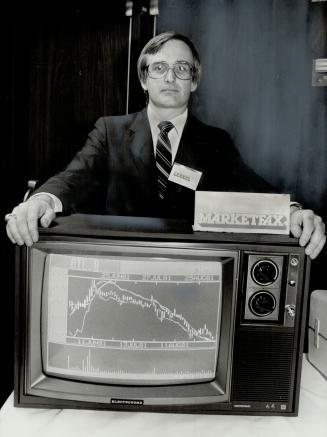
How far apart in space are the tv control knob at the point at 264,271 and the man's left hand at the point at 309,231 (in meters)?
0.09

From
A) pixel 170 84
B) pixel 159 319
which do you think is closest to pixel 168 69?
pixel 170 84

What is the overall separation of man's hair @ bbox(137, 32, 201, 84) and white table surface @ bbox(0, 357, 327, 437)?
3.23 feet

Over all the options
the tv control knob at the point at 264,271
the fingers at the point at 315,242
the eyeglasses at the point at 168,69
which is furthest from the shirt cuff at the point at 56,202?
the fingers at the point at 315,242

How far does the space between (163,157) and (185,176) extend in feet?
0.31

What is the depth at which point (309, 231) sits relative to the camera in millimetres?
1117

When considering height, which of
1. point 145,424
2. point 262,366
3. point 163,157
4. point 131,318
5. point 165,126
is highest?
point 165,126

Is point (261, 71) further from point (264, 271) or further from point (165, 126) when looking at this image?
point (264, 271)

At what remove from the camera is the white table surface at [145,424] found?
3.64 feet

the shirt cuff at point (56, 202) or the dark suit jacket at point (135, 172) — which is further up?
the dark suit jacket at point (135, 172)

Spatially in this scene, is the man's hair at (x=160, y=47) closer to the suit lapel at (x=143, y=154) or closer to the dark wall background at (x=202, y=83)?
the dark wall background at (x=202, y=83)

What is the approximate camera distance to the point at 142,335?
3.67 feet

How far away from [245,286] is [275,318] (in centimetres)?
11

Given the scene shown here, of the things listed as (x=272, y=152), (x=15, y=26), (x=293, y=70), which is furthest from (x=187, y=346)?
(x=15, y=26)

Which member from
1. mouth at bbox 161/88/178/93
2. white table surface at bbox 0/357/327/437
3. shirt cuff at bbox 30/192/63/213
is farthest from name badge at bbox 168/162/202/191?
white table surface at bbox 0/357/327/437
